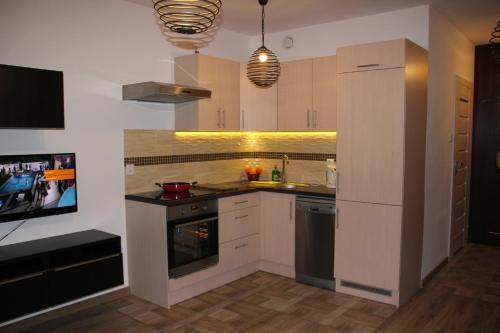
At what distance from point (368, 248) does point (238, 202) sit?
1.35 meters

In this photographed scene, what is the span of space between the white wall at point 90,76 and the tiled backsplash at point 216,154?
175 millimetres

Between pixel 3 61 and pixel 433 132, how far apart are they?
13.0ft

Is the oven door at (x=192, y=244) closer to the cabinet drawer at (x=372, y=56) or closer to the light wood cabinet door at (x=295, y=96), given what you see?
the light wood cabinet door at (x=295, y=96)

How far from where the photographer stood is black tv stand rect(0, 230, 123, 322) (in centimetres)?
279

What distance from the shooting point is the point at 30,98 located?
2.92 meters

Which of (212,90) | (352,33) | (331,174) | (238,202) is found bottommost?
(238,202)

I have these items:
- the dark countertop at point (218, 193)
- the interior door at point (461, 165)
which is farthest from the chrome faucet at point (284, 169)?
the interior door at point (461, 165)

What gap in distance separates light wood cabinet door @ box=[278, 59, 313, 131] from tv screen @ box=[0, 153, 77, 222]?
90.9 inches

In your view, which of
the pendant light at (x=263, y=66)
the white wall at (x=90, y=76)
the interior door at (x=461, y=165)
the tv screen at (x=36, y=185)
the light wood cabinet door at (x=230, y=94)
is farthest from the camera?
the interior door at (x=461, y=165)

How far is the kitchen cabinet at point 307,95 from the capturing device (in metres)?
4.27

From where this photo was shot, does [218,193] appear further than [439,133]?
No

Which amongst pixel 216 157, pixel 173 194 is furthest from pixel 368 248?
pixel 216 157

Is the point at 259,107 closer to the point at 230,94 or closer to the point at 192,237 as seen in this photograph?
the point at 230,94

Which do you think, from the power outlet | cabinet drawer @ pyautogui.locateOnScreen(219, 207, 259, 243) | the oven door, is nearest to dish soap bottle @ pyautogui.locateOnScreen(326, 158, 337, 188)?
cabinet drawer @ pyautogui.locateOnScreen(219, 207, 259, 243)
